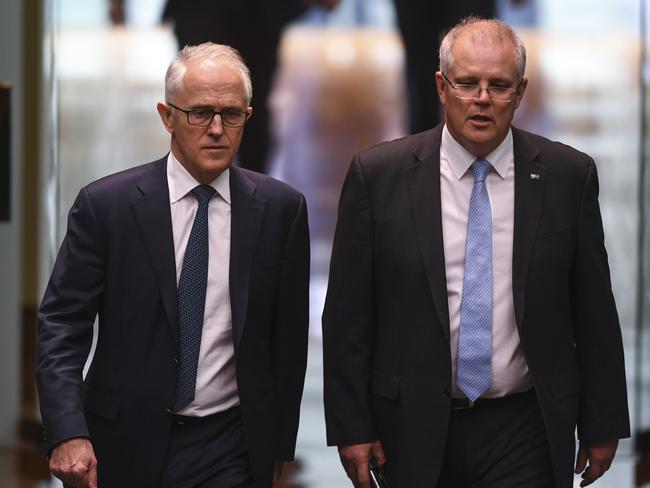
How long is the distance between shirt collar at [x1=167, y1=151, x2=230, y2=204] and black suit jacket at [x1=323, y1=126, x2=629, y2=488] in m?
0.35

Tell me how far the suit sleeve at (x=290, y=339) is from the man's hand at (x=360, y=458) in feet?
0.52

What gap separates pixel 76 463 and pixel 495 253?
1273 millimetres

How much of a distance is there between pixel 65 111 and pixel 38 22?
20.2 inches

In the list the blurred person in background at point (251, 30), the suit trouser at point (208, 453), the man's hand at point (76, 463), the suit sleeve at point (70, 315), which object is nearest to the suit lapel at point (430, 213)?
the suit trouser at point (208, 453)

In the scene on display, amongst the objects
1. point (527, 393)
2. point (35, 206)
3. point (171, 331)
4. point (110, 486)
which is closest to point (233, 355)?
point (171, 331)

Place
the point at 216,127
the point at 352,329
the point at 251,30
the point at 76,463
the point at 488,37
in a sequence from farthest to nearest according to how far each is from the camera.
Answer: the point at 251,30 → the point at 352,329 → the point at 488,37 → the point at 216,127 → the point at 76,463

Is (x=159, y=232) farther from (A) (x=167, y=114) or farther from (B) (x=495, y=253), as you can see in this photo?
(B) (x=495, y=253)

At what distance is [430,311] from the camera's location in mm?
4121

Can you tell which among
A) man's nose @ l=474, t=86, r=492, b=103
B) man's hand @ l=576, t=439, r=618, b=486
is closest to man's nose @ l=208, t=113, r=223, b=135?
man's nose @ l=474, t=86, r=492, b=103

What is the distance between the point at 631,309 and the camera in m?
8.45

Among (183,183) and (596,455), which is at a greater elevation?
(183,183)

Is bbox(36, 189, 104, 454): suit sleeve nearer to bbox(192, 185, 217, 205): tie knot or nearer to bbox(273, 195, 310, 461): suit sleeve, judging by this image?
bbox(192, 185, 217, 205): tie knot

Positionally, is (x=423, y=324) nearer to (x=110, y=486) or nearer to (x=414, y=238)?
(x=414, y=238)

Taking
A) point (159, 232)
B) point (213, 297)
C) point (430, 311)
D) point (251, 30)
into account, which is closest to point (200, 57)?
point (159, 232)
